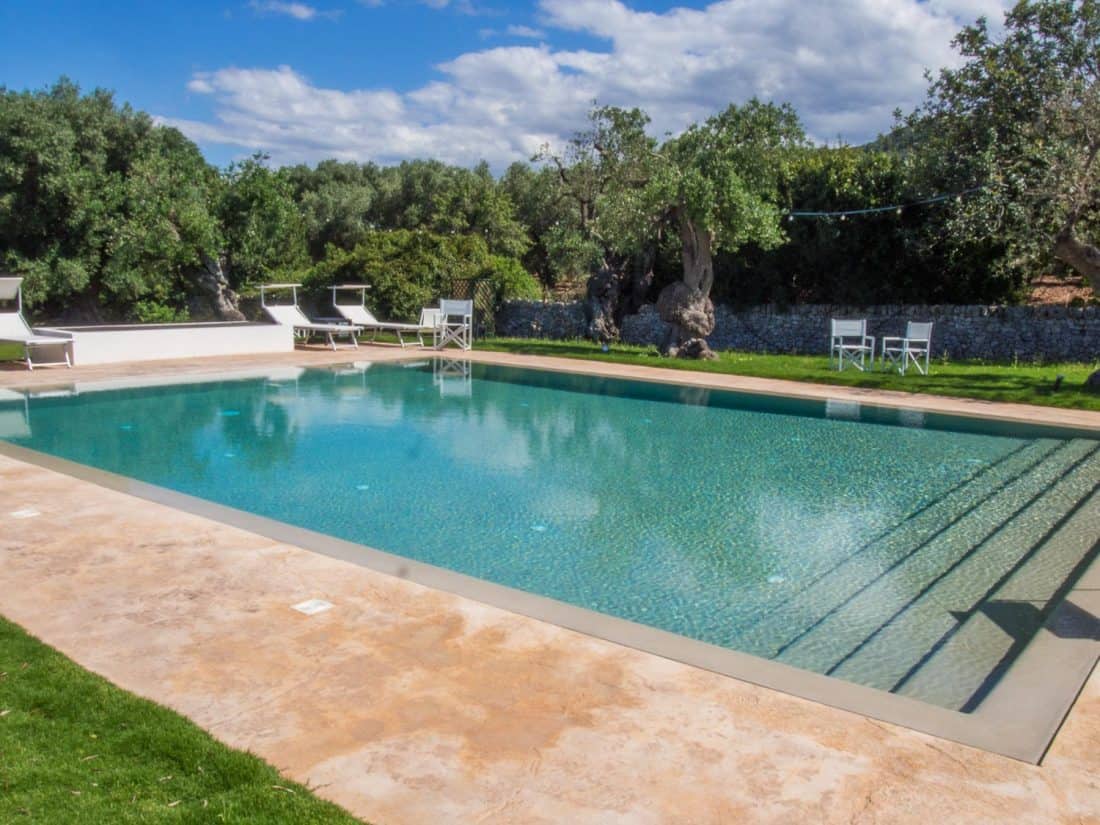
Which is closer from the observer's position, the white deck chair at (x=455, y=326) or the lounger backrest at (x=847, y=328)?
the lounger backrest at (x=847, y=328)

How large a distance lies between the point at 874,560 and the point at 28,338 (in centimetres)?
1161

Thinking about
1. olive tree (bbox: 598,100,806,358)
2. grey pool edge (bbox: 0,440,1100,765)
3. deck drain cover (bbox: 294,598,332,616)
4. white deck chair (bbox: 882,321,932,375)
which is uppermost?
olive tree (bbox: 598,100,806,358)

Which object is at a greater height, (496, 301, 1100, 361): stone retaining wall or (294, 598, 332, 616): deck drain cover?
(496, 301, 1100, 361): stone retaining wall

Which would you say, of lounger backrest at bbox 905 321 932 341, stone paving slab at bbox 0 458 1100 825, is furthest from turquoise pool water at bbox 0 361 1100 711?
lounger backrest at bbox 905 321 932 341

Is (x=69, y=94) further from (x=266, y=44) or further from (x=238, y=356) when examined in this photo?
(x=238, y=356)

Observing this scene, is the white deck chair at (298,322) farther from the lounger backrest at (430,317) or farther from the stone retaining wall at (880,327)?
the stone retaining wall at (880,327)

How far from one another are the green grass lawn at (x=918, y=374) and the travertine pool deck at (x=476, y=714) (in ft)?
27.7

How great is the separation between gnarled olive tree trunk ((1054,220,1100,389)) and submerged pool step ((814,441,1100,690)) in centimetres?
522

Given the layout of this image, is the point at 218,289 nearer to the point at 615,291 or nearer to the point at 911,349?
the point at 615,291

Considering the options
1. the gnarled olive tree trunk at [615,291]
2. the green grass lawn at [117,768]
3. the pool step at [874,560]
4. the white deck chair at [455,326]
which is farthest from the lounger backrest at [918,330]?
the green grass lawn at [117,768]

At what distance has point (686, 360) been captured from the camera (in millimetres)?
13906

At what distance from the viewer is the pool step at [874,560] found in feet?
13.8

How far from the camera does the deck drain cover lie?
3.71m

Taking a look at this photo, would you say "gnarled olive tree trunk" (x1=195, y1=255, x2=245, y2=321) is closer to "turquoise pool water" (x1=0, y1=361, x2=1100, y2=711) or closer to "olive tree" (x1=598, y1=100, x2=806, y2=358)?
"turquoise pool water" (x1=0, y1=361, x2=1100, y2=711)
